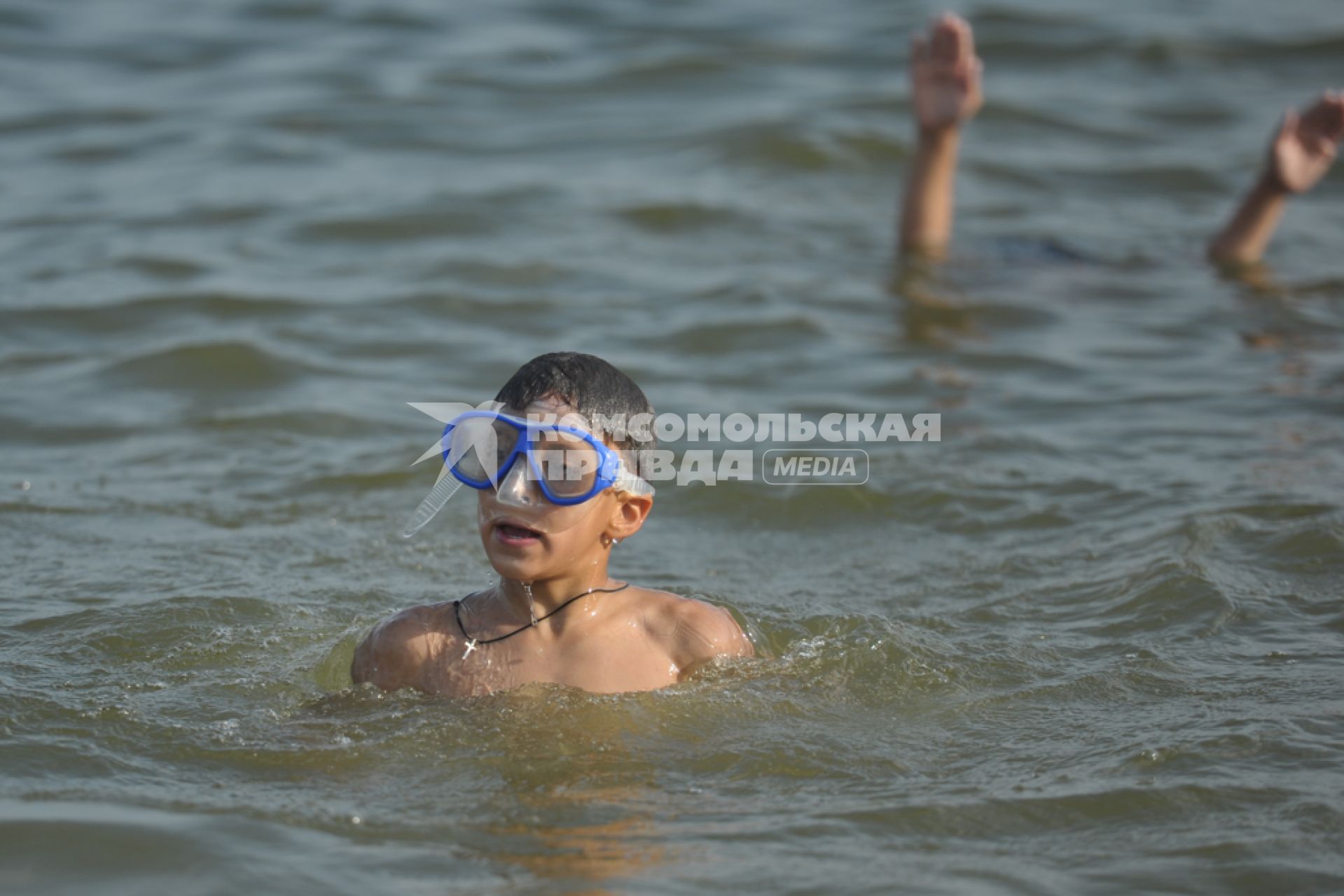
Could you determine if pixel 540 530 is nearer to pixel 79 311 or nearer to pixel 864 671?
pixel 864 671

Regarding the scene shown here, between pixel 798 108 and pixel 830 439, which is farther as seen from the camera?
pixel 798 108

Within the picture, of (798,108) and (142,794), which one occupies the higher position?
(798,108)

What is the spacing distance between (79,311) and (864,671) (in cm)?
502

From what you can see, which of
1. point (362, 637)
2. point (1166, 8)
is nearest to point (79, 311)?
point (362, 637)

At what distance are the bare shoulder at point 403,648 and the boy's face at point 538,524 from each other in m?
0.34

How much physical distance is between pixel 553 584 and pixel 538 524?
0.27m

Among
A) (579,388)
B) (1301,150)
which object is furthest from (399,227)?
(579,388)

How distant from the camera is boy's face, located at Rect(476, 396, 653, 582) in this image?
3.82 meters

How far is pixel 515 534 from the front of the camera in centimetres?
387

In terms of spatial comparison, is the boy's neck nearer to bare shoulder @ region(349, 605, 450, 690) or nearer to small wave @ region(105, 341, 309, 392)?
bare shoulder @ region(349, 605, 450, 690)

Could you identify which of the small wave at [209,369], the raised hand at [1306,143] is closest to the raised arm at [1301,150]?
the raised hand at [1306,143]

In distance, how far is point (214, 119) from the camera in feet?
38.6

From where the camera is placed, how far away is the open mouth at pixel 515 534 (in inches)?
152

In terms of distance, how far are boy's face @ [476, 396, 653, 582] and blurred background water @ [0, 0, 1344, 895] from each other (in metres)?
0.37
